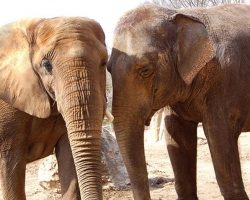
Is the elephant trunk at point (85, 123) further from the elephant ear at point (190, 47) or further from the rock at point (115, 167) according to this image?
the rock at point (115, 167)

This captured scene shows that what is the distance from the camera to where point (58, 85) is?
5.74 meters

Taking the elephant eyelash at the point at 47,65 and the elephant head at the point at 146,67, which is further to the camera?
the elephant head at the point at 146,67

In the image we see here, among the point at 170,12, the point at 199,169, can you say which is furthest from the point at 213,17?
the point at 199,169

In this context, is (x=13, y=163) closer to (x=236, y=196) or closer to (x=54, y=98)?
(x=54, y=98)

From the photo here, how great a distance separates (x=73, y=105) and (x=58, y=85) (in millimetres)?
292

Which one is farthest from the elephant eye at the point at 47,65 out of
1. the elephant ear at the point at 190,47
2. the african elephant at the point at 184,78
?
the elephant ear at the point at 190,47

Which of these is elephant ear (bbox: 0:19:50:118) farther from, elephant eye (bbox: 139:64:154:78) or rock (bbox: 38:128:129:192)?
rock (bbox: 38:128:129:192)

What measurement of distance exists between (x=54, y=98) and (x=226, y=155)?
195 centimetres

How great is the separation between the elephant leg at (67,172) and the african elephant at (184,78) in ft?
1.75

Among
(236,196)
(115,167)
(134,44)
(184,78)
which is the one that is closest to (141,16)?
(134,44)

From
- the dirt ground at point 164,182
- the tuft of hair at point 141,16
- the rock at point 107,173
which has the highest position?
the tuft of hair at point 141,16

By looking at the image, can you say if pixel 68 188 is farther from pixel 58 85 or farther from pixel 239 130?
pixel 239 130

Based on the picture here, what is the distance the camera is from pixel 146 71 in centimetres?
650

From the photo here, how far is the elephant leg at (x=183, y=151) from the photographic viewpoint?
25.2ft
